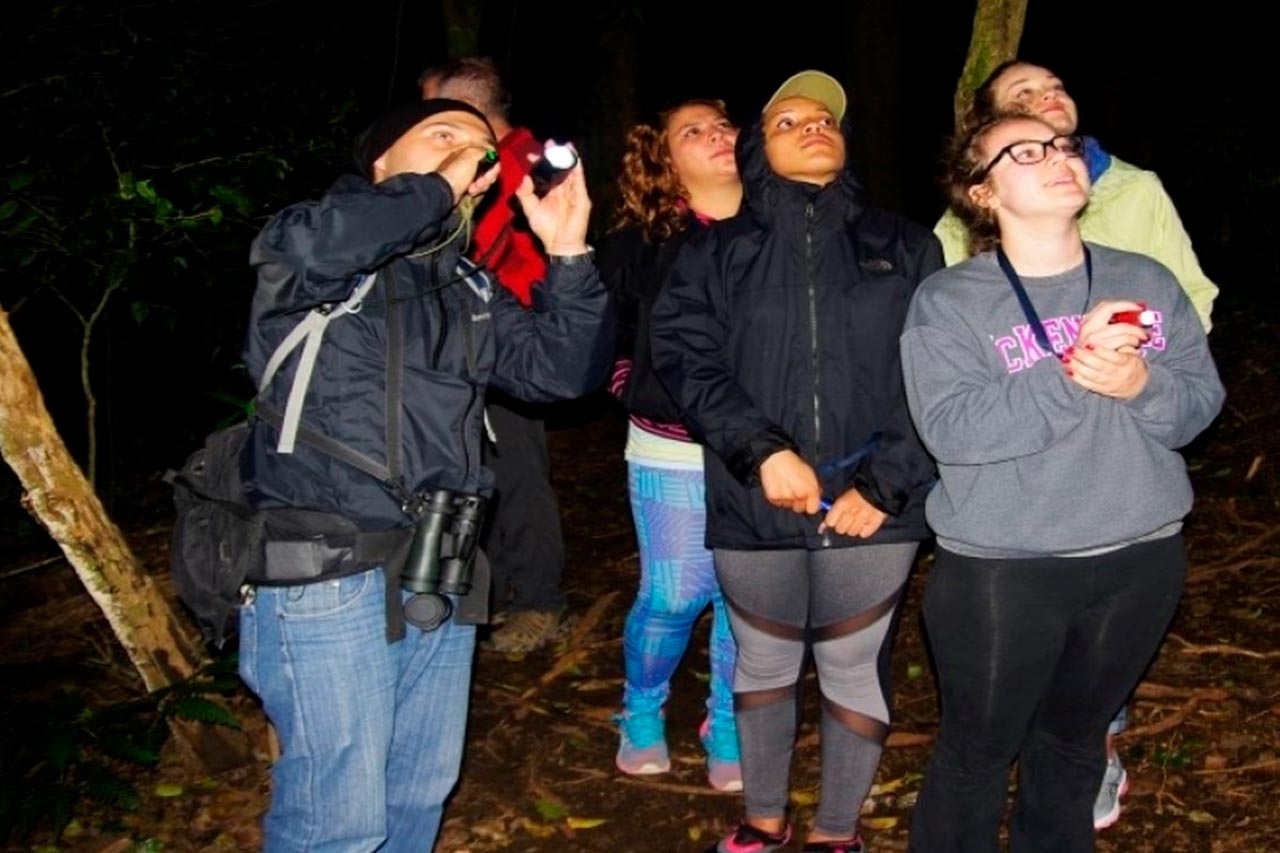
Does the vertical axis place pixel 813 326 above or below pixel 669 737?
above

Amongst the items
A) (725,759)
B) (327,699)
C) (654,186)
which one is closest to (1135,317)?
(654,186)

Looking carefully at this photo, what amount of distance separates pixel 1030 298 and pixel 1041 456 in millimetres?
372

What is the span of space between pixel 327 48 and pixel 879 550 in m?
6.96

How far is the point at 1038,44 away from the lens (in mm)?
13750

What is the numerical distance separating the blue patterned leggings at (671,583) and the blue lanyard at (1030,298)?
1237 mm

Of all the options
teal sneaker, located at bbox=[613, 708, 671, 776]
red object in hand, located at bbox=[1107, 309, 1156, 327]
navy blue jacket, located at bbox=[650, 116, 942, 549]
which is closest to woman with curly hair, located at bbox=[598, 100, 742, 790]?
teal sneaker, located at bbox=[613, 708, 671, 776]

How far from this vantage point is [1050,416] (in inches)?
104

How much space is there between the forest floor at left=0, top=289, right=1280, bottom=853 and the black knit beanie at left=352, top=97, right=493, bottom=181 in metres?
2.30

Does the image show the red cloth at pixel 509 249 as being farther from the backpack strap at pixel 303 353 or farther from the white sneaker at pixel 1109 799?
the white sneaker at pixel 1109 799

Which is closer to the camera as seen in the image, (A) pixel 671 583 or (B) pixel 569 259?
(B) pixel 569 259

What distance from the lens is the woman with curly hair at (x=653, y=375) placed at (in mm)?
3719

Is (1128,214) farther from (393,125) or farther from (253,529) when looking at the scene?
(253,529)

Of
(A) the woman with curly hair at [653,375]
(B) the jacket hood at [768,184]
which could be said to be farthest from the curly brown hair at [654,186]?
(B) the jacket hood at [768,184]

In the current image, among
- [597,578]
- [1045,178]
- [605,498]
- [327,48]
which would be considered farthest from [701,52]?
[1045,178]
